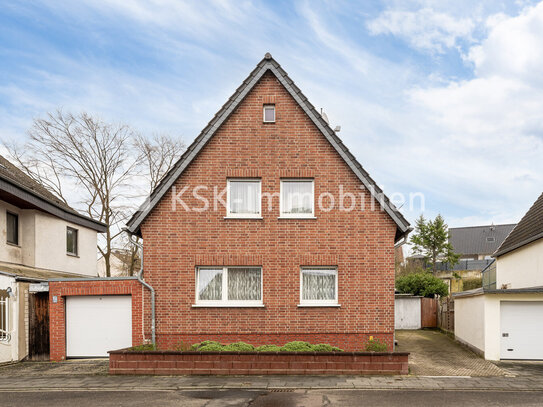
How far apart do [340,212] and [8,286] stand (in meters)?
10.1

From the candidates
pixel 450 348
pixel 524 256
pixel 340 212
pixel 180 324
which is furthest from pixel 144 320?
pixel 524 256

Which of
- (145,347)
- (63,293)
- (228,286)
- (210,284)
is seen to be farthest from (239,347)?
(63,293)

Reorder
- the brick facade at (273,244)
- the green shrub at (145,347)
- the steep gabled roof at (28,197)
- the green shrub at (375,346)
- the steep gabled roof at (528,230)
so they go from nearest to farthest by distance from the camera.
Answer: the green shrub at (145,347), the green shrub at (375,346), the brick facade at (273,244), the steep gabled roof at (28,197), the steep gabled roof at (528,230)

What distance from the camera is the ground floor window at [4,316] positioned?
592 inches

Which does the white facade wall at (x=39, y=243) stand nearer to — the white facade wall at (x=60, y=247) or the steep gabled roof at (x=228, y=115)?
the white facade wall at (x=60, y=247)

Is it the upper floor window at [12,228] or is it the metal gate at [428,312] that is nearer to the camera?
the upper floor window at [12,228]

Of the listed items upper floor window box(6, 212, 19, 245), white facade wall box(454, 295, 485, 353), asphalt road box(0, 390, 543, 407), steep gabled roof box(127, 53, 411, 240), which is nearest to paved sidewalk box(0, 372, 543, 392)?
asphalt road box(0, 390, 543, 407)

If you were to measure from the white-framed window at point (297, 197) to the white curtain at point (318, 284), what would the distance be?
1752mm

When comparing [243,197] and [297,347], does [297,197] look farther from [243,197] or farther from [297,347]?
[297,347]

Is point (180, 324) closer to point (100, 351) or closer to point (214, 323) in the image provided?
point (214, 323)

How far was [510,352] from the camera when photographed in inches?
603

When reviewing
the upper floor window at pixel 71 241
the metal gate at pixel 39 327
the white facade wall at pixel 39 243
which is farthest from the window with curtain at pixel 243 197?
the upper floor window at pixel 71 241

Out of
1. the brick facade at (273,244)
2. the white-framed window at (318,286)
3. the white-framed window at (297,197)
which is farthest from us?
the white-framed window at (297,197)

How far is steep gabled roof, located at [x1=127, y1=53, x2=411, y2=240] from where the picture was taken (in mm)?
14930
